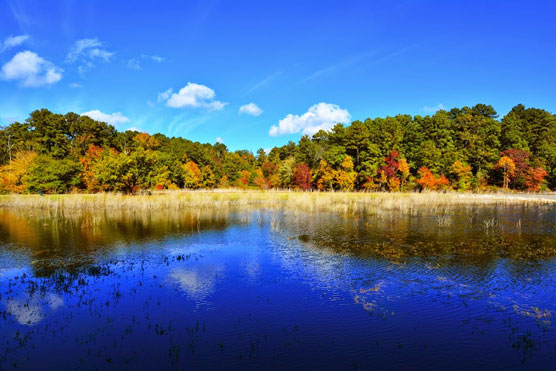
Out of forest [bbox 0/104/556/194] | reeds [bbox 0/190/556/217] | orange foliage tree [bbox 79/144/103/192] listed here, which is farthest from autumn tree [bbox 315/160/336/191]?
orange foliage tree [bbox 79/144/103/192]

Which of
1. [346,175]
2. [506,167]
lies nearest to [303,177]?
[346,175]

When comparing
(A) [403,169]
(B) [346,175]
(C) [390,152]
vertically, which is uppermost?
(C) [390,152]

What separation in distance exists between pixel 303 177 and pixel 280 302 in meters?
56.9

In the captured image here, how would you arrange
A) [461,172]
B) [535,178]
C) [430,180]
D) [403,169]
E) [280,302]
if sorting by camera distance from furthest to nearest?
1. [461,172]
2. [535,178]
3. [403,169]
4. [430,180]
5. [280,302]

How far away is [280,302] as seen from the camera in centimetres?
1009

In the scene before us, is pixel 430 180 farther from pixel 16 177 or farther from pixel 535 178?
pixel 16 177

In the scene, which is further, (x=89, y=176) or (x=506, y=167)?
(x=506, y=167)

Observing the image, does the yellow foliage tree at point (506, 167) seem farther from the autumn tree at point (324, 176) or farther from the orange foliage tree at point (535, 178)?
the autumn tree at point (324, 176)

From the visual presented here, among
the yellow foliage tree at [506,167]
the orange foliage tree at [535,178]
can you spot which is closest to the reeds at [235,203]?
the yellow foliage tree at [506,167]

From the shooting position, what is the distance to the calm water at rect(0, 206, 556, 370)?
718cm

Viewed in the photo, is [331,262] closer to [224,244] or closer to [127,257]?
[224,244]

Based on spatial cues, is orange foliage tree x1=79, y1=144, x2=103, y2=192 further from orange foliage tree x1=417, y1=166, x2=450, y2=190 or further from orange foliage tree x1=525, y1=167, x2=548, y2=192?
orange foliage tree x1=525, y1=167, x2=548, y2=192

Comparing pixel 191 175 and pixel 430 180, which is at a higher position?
pixel 191 175

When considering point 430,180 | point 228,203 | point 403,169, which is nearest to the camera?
point 228,203
